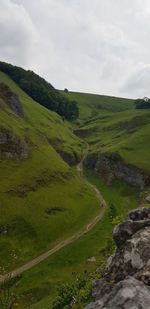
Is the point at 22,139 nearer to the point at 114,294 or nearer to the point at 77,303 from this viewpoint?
the point at 77,303

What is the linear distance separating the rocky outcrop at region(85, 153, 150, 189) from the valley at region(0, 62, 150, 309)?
0.33 meters

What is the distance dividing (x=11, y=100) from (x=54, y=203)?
70.1m

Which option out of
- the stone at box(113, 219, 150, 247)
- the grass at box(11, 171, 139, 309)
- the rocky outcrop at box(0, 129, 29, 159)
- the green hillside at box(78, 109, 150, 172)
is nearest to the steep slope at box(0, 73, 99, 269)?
the rocky outcrop at box(0, 129, 29, 159)

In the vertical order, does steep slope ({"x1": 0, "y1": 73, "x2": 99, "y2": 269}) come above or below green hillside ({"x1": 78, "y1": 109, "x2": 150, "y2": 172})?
below

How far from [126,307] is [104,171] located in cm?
12047

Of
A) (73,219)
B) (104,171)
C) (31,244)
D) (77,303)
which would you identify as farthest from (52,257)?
(104,171)

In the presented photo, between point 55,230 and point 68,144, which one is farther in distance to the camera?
point 68,144

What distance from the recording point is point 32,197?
95688 millimetres

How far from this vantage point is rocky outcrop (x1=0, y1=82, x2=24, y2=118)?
156 m

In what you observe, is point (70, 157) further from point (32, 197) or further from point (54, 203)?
point (32, 197)

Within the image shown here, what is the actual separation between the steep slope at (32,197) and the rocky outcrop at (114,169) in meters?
17.5

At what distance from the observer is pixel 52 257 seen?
3022 inches

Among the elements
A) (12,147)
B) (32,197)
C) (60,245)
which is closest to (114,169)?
(12,147)

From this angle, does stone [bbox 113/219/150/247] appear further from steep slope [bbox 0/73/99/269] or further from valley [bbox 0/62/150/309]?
steep slope [bbox 0/73/99/269]
